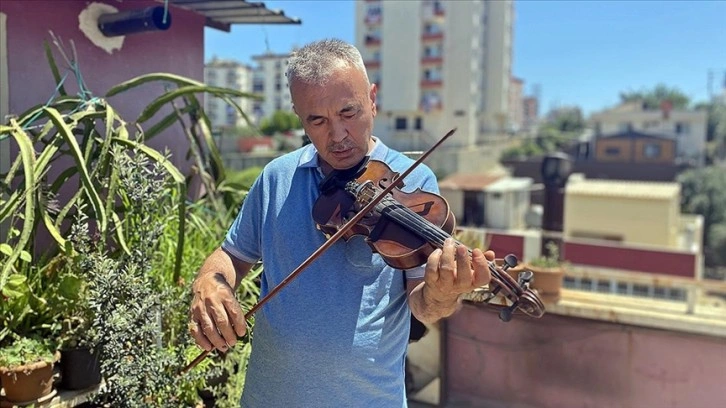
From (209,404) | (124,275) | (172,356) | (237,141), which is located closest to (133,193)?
(124,275)

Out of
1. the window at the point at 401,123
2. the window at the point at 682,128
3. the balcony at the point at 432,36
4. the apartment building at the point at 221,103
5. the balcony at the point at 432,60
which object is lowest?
the apartment building at the point at 221,103

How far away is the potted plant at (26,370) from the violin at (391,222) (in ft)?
2.46

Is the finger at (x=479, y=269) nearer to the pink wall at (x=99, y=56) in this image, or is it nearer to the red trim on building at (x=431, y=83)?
the pink wall at (x=99, y=56)

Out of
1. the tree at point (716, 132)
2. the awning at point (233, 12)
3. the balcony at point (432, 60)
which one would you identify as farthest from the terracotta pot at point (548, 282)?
the tree at point (716, 132)

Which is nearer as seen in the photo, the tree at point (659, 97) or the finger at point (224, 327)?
the finger at point (224, 327)

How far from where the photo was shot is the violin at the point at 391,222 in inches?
44.0

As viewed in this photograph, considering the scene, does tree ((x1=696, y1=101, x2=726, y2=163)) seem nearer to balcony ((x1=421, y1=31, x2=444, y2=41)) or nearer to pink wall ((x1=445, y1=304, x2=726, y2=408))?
balcony ((x1=421, y1=31, x2=444, y2=41))

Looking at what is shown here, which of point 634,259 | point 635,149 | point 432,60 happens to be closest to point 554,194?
point 634,259

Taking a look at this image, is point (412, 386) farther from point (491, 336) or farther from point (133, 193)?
point (133, 193)

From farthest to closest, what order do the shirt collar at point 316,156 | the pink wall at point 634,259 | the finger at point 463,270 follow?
the pink wall at point 634,259, the shirt collar at point 316,156, the finger at point 463,270

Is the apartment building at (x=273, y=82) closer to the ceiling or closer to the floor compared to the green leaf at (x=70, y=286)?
closer to the ceiling

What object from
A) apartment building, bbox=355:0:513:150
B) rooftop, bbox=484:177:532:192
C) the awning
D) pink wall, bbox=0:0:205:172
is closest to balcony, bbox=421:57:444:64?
apartment building, bbox=355:0:513:150

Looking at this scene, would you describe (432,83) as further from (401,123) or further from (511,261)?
(511,261)

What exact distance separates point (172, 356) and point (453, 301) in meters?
1.06
